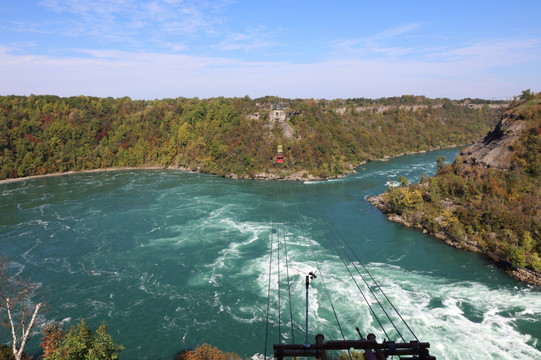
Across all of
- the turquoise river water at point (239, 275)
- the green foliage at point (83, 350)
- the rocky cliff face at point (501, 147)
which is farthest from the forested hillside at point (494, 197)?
the green foliage at point (83, 350)

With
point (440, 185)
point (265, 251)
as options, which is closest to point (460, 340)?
point (265, 251)

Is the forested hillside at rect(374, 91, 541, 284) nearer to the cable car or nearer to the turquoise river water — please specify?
the turquoise river water

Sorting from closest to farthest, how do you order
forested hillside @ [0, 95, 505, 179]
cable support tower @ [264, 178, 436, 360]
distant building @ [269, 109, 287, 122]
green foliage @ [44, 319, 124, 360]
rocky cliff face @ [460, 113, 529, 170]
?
cable support tower @ [264, 178, 436, 360] < green foliage @ [44, 319, 124, 360] < rocky cliff face @ [460, 113, 529, 170] < forested hillside @ [0, 95, 505, 179] < distant building @ [269, 109, 287, 122]

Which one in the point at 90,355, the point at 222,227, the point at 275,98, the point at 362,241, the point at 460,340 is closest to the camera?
the point at 90,355

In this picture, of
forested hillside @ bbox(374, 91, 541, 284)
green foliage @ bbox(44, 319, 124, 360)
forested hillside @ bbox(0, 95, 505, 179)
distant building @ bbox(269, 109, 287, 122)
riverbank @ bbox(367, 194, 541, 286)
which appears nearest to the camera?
green foliage @ bbox(44, 319, 124, 360)

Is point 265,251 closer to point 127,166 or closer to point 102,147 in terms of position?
point 127,166

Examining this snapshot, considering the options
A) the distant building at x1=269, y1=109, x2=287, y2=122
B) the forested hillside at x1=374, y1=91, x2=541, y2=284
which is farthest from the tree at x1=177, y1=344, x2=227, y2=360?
the distant building at x1=269, y1=109, x2=287, y2=122

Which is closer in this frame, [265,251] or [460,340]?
[460,340]
